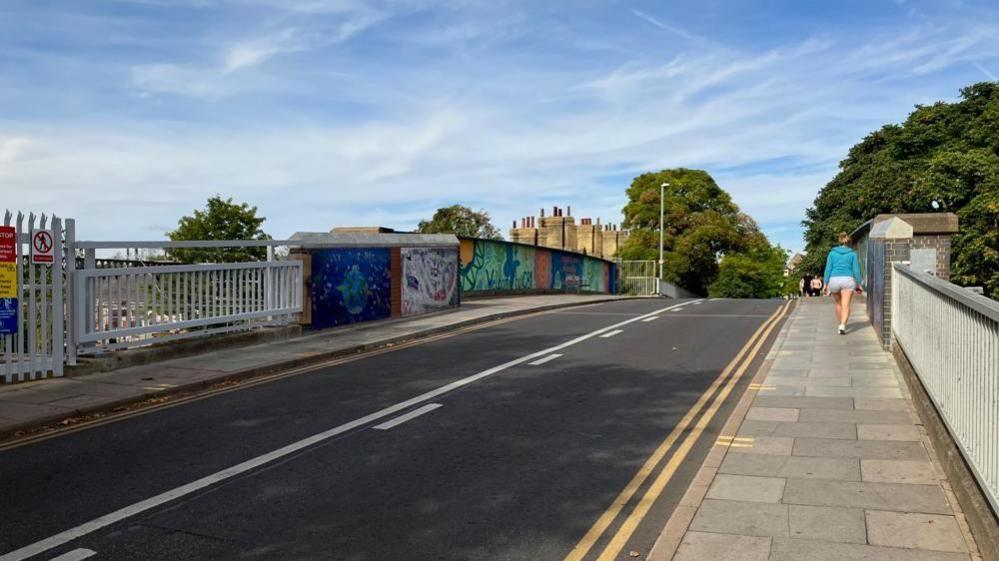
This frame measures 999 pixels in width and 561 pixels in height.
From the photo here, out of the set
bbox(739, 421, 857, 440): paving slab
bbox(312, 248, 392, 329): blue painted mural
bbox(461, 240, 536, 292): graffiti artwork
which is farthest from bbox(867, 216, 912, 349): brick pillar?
bbox(461, 240, 536, 292): graffiti artwork

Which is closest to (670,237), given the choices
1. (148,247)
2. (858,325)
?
(858,325)

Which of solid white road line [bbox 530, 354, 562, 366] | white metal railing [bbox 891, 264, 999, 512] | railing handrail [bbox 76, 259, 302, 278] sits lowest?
solid white road line [bbox 530, 354, 562, 366]

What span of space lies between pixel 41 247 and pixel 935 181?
116 ft

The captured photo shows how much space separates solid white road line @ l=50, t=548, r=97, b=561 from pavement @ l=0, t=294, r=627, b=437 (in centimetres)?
351

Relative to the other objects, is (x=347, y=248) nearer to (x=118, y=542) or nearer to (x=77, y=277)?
(x=77, y=277)

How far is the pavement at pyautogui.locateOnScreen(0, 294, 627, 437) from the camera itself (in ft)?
25.6

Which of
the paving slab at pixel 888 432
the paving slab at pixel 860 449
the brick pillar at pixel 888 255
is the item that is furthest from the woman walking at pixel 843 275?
the paving slab at pixel 860 449

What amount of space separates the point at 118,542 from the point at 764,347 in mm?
10369

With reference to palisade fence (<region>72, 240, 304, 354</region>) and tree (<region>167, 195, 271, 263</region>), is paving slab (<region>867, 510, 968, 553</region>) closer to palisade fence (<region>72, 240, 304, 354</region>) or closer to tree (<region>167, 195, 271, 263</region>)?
palisade fence (<region>72, 240, 304, 354</region>)

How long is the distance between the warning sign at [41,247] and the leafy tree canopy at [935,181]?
30.7m

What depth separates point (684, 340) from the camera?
13219mm

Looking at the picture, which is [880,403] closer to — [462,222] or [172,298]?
[172,298]

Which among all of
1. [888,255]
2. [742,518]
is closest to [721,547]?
[742,518]

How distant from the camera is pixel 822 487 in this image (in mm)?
Answer: 5125
